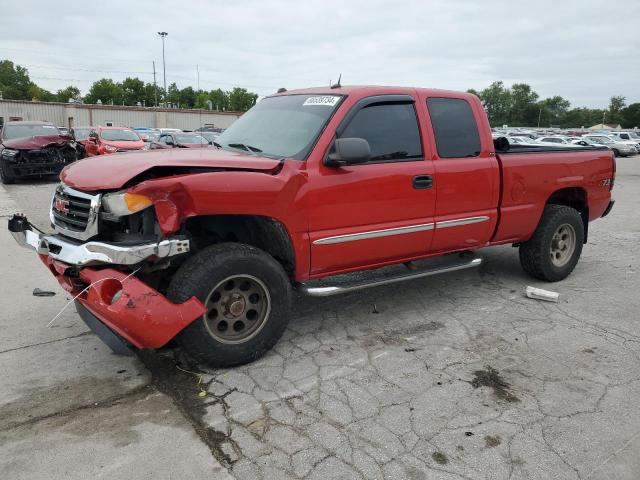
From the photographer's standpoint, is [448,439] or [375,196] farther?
[375,196]

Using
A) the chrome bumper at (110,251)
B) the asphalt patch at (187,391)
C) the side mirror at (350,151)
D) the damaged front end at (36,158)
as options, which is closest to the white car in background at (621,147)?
the damaged front end at (36,158)

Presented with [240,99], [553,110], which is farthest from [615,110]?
[240,99]

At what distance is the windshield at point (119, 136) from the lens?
1636 centimetres

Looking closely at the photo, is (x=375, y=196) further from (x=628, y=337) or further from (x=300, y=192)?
(x=628, y=337)

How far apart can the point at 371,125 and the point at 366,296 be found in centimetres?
180

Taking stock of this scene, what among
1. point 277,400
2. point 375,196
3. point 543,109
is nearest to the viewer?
point 277,400

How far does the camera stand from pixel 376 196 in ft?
13.2

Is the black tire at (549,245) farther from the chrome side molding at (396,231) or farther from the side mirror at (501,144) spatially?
the chrome side molding at (396,231)

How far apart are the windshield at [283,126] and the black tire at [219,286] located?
2.88ft

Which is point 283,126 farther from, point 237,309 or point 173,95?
point 173,95

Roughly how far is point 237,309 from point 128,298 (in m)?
0.79

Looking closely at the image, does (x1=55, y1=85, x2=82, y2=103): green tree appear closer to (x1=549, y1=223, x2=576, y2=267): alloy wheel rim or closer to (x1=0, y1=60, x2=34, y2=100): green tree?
(x1=0, y1=60, x2=34, y2=100): green tree

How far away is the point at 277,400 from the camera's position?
3.21 meters

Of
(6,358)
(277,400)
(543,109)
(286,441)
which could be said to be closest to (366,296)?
(277,400)
